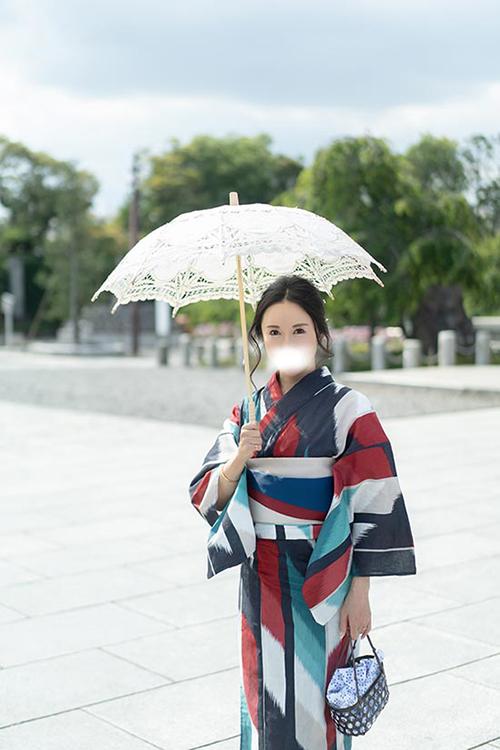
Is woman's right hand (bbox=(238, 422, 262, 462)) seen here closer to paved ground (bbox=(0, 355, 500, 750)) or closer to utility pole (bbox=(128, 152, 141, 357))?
paved ground (bbox=(0, 355, 500, 750))

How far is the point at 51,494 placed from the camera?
7.86 metres

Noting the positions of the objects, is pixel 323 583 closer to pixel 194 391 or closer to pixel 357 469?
pixel 357 469

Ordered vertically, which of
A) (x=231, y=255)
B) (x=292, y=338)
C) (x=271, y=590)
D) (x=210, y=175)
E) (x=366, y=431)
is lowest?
(x=271, y=590)

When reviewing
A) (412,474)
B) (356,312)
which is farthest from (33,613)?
(356,312)

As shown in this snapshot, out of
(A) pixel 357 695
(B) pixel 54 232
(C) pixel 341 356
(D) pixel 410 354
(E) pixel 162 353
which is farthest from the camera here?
(B) pixel 54 232

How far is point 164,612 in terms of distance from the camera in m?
4.79

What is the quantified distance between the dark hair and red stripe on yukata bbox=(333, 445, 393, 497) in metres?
0.27


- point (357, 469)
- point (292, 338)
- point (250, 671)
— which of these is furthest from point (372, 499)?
point (250, 671)

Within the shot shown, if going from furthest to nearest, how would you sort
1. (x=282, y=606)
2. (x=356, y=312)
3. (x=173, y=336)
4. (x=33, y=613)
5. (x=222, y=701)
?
(x=173, y=336) < (x=356, y=312) < (x=33, y=613) < (x=222, y=701) < (x=282, y=606)

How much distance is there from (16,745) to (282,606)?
4.26 ft

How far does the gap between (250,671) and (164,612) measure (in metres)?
2.25

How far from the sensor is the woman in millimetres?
2486

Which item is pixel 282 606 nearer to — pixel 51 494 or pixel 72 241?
pixel 51 494

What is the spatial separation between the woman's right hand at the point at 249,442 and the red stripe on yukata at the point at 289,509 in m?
0.12
